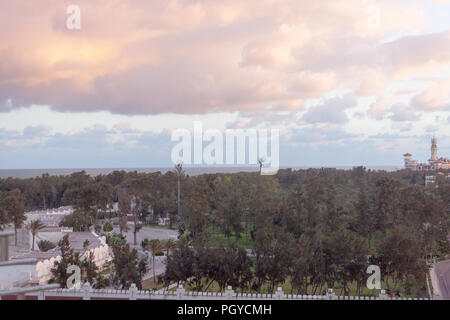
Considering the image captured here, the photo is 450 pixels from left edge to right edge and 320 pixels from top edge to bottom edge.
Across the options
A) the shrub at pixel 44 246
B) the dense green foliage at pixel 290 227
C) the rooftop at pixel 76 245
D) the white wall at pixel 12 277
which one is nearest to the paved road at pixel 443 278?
the dense green foliage at pixel 290 227

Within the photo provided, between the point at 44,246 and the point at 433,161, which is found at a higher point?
the point at 433,161

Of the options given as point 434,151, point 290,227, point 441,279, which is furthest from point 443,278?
point 434,151

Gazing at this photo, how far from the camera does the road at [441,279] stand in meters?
17.9

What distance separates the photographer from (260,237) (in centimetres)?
1822

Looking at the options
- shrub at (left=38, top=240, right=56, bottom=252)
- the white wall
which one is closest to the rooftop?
shrub at (left=38, top=240, right=56, bottom=252)

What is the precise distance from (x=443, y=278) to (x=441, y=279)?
0.34 meters

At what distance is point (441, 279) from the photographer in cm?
2072

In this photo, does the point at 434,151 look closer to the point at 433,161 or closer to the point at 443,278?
the point at 433,161

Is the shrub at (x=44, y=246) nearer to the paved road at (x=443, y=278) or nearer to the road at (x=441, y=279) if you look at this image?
the road at (x=441, y=279)
